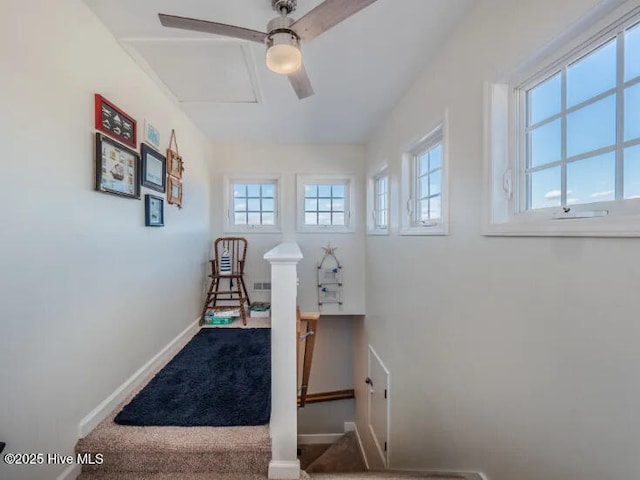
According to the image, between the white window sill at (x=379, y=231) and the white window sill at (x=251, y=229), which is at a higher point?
the white window sill at (x=251, y=229)

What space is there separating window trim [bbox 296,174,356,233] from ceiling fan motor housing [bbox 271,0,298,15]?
250 cm

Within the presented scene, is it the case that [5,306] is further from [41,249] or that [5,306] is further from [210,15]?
[210,15]

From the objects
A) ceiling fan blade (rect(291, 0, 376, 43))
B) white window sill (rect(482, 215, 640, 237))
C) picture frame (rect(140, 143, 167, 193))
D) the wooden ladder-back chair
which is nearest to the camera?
white window sill (rect(482, 215, 640, 237))

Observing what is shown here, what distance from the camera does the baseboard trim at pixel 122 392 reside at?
1.52m

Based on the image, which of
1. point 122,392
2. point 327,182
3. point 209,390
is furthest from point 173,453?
point 327,182

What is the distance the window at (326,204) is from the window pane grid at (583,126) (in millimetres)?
2821

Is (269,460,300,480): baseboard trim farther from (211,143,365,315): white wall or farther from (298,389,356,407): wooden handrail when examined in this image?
(298,389,356,407): wooden handrail

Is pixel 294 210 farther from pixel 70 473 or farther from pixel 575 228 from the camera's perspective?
pixel 575 228

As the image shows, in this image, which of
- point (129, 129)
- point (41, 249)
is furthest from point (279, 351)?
point (129, 129)

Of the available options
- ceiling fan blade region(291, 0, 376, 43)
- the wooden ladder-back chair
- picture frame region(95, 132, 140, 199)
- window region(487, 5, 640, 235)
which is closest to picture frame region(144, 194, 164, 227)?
picture frame region(95, 132, 140, 199)

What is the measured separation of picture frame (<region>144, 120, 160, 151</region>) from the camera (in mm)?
2096

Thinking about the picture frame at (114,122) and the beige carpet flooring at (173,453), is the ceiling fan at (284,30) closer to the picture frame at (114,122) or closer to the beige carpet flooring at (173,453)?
the picture frame at (114,122)

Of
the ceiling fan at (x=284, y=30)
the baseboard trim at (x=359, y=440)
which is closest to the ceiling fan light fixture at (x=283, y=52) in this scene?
the ceiling fan at (x=284, y=30)

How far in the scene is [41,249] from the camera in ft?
4.04
